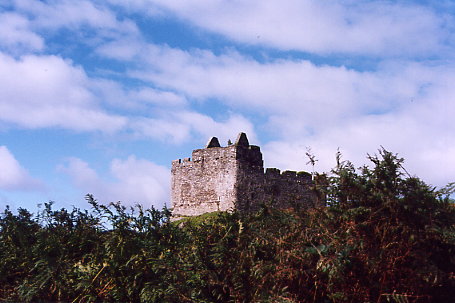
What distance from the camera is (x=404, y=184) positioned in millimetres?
3914

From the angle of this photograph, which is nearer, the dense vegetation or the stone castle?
the dense vegetation

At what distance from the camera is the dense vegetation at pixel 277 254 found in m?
3.69

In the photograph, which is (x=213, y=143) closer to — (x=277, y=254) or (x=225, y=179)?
(x=225, y=179)

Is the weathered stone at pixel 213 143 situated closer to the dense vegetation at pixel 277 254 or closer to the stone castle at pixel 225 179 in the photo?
the stone castle at pixel 225 179

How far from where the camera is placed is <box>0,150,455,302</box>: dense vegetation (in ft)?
12.1

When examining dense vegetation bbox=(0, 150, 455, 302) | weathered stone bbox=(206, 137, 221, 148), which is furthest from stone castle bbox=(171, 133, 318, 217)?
dense vegetation bbox=(0, 150, 455, 302)

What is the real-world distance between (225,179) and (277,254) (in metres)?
19.2

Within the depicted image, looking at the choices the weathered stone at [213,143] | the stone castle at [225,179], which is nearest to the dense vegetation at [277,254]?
the stone castle at [225,179]

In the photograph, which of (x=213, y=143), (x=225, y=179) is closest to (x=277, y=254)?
(x=225, y=179)

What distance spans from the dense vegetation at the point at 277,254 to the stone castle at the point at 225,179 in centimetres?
1717

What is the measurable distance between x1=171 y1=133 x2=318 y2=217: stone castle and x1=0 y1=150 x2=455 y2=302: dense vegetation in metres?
17.2

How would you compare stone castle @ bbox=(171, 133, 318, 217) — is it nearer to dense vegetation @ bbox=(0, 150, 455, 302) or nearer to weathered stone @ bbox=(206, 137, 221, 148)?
weathered stone @ bbox=(206, 137, 221, 148)

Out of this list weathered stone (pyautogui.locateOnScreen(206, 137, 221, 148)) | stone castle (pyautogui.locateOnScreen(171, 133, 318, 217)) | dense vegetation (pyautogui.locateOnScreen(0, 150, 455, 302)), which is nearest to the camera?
dense vegetation (pyautogui.locateOnScreen(0, 150, 455, 302))

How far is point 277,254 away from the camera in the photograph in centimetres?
399
